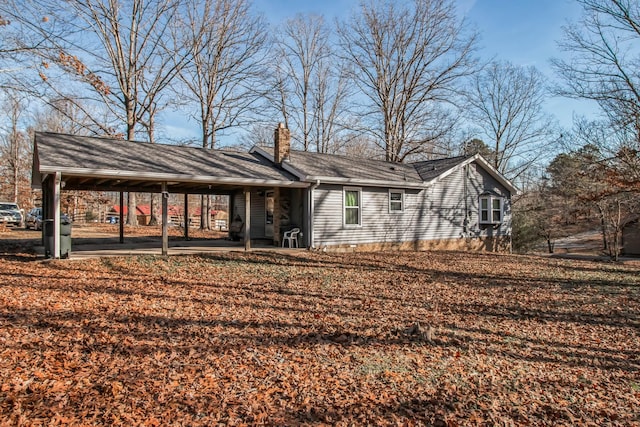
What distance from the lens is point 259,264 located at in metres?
11.0

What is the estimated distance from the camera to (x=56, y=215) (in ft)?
32.8

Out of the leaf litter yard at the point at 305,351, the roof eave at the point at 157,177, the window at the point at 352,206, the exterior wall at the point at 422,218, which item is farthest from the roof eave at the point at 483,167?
the leaf litter yard at the point at 305,351

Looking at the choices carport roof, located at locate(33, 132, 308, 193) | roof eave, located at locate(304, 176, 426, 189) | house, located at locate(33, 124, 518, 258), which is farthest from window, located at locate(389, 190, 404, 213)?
carport roof, located at locate(33, 132, 308, 193)

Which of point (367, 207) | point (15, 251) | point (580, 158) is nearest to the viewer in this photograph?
point (15, 251)

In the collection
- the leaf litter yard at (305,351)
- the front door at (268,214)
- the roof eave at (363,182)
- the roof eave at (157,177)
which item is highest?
the roof eave at (363,182)

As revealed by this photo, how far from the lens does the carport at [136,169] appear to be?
10242 mm

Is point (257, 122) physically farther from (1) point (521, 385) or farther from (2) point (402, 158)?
(1) point (521, 385)

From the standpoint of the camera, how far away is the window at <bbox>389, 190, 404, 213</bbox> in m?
16.3

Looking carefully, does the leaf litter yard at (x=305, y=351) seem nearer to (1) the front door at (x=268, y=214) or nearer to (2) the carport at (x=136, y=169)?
(2) the carport at (x=136, y=169)

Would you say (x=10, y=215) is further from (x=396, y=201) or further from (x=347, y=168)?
(x=396, y=201)

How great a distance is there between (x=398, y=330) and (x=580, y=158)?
15280 mm

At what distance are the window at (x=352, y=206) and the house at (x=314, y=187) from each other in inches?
1.5

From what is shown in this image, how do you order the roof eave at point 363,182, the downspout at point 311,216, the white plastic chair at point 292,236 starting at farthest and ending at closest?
the white plastic chair at point 292,236, the downspout at point 311,216, the roof eave at point 363,182

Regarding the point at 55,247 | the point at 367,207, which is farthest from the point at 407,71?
the point at 55,247
